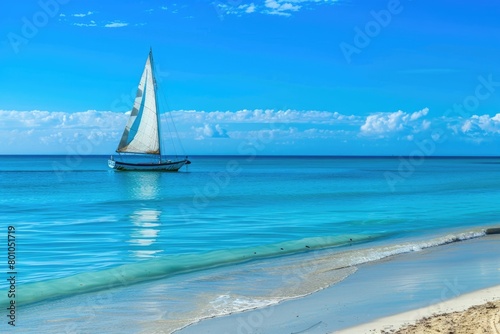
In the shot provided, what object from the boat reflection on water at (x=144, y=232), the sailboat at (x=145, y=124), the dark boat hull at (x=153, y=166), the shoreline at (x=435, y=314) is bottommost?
the boat reflection on water at (x=144, y=232)

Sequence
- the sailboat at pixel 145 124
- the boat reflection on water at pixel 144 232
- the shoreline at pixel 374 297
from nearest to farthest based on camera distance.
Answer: the shoreline at pixel 374 297 < the boat reflection on water at pixel 144 232 < the sailboat at pixel 145 124

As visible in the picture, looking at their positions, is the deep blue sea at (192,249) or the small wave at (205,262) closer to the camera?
the deep blue sea at (192,249)

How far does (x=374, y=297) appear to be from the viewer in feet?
40.3

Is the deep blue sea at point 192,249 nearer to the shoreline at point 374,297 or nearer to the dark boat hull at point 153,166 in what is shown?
the shoreline at point 374,297

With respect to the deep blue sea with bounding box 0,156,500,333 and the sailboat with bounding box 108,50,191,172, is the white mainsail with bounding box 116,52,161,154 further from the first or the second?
the deep blue sea with bounding box 0,156,500,333

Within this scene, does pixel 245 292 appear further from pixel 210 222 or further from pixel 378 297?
pixel 210 222

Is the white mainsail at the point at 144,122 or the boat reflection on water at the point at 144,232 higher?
the white mainsail at the point at 144,122

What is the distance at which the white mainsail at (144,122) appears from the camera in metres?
76.6

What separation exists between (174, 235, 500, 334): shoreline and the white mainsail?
62.3 m

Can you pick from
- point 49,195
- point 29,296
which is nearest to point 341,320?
point 29,296

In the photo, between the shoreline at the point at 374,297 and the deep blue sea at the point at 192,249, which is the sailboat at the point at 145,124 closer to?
the deep blue sea at the point at 192,249

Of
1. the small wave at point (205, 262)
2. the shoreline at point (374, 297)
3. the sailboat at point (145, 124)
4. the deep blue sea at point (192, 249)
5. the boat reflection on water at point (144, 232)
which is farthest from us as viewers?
the sailboat at point (145, 124)

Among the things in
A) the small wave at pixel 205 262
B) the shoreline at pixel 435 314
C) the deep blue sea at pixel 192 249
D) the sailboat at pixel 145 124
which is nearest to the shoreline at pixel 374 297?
the shoreline at pixel 435 314

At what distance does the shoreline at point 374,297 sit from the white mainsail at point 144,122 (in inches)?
2451
